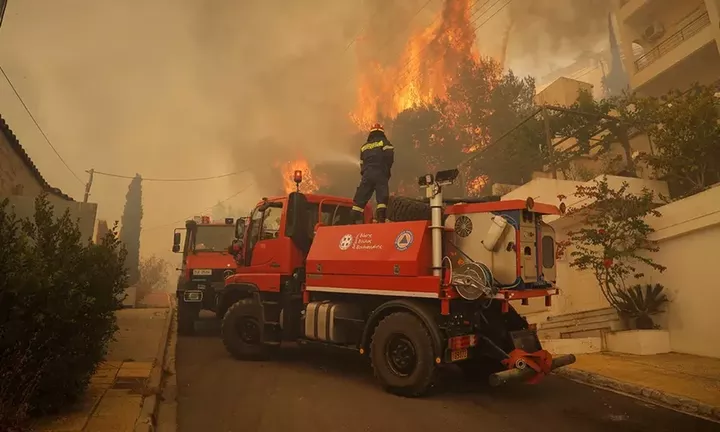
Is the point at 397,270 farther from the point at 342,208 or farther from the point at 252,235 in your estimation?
the point at 252,235

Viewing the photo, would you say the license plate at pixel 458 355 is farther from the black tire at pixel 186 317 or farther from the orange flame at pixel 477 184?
the orange flame at pixel 477 184

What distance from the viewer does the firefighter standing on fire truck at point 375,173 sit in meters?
7.50

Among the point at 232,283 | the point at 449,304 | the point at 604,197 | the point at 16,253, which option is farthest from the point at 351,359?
the point at 604,197

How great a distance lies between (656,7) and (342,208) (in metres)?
19.6

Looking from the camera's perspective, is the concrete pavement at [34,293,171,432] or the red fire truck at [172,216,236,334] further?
the red fire truck at [172,216,236,334]

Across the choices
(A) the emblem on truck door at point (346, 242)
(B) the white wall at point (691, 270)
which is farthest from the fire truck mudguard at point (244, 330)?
(B) the white wall at point (691, 270)

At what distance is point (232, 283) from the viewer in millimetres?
8258

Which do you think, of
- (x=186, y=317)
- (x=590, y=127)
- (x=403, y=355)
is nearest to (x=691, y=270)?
(x=403, y=355)

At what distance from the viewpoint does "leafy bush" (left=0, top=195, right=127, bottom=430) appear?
12.1 feet

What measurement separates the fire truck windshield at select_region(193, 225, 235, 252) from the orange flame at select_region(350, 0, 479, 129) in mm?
29325

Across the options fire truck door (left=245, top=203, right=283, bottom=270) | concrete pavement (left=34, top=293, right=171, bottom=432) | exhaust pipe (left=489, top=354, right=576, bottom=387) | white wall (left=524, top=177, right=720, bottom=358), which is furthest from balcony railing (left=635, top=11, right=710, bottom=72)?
concrete pavement (left=34, top=293, right=171, bottom=432)

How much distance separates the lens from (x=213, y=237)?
11992mm

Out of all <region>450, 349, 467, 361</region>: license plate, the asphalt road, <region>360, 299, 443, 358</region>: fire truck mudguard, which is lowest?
the asphalt road

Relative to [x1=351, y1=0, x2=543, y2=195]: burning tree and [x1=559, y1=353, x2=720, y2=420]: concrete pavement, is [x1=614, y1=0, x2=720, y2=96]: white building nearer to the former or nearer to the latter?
Result: [x1=351, y1=0, x2=543, y2=195]: burning tree
